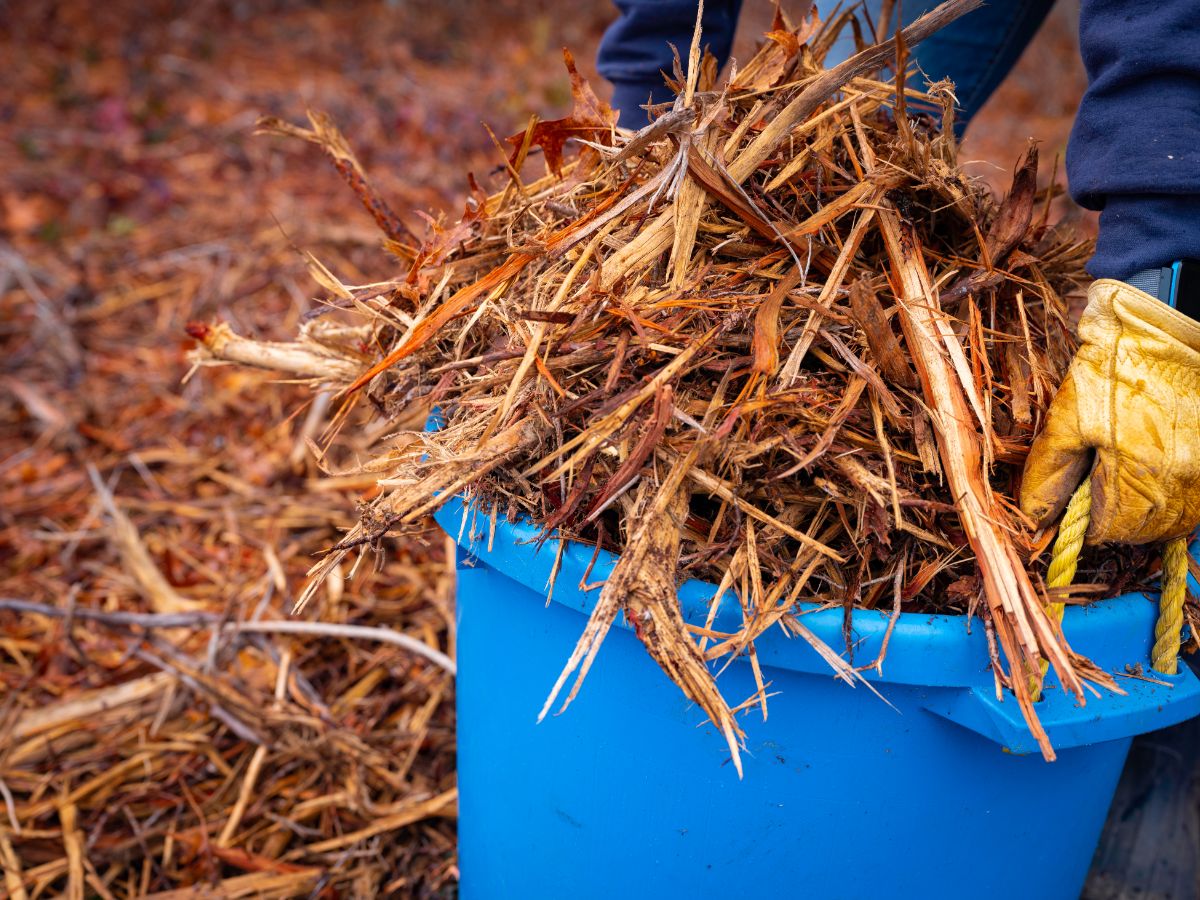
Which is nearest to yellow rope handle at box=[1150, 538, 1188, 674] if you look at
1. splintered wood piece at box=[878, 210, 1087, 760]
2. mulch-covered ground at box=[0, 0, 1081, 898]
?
splintered wood piece at box=[878, 210, 1087, 760]

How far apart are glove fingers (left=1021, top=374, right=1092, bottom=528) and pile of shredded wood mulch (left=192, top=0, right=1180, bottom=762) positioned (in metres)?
0.03

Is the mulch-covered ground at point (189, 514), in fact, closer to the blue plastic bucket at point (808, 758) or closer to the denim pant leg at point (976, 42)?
the blue plastic bucket at point (808, 758)

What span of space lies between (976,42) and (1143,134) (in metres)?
0.78

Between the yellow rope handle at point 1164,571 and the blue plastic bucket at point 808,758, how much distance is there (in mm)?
17

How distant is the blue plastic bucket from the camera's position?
0.87m

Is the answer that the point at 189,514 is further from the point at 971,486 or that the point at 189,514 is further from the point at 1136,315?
the point at 1136,315

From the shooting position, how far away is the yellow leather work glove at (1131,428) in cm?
88

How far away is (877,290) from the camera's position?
102 cm

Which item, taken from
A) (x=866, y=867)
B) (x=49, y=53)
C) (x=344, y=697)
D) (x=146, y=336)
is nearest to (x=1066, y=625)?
(x=866, y=867)

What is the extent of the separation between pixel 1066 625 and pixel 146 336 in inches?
113

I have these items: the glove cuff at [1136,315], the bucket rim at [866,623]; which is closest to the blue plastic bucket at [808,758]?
the bucket rim at [866,623]

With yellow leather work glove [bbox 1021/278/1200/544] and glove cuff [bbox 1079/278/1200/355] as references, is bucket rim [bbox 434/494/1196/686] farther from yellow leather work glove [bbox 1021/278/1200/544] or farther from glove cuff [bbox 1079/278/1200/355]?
glove cuff [bbox 1079/278/1200/355]

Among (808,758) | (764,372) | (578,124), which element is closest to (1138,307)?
(764,372)

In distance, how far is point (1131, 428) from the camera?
35.1 inches
